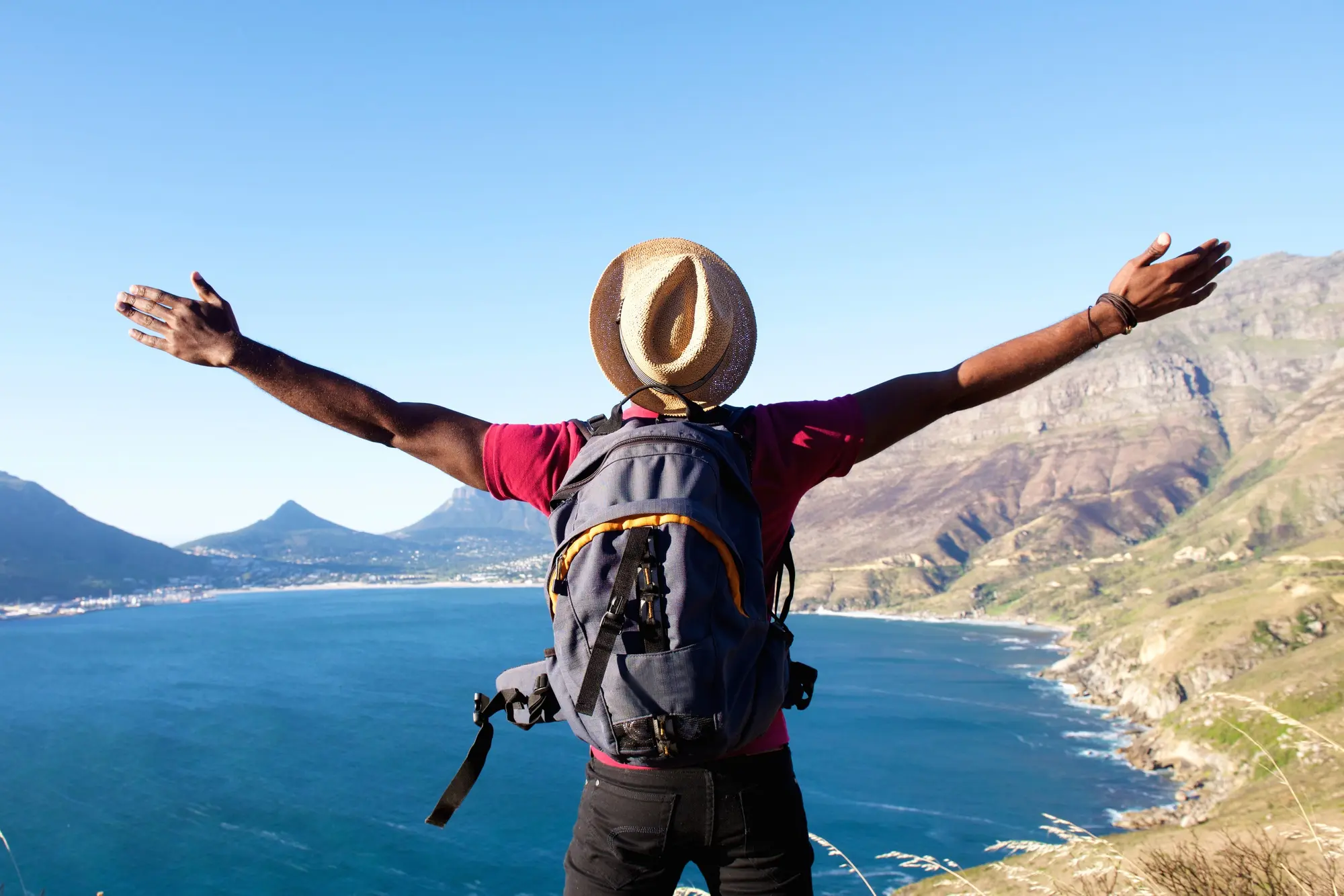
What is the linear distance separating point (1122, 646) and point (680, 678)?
127m

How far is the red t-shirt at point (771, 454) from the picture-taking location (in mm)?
2508

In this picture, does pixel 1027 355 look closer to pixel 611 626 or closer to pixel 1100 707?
pixel 611 626

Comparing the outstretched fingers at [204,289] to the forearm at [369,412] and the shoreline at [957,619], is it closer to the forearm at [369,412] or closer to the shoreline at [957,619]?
the forearm at [369,412]

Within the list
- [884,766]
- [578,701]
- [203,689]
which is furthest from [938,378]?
[203,689]

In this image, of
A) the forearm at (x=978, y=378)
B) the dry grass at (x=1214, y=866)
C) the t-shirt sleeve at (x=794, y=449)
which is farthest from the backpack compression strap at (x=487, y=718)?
the dry grass at (x=1214, y=866)

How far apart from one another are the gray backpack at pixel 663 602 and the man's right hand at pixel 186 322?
4.64 ft

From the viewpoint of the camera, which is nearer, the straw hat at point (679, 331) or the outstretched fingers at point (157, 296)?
the straw hat at point (679, 331)

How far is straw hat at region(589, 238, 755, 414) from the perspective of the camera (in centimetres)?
251

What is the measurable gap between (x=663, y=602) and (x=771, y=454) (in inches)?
26.0

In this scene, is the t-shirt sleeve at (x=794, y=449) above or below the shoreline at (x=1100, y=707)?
above

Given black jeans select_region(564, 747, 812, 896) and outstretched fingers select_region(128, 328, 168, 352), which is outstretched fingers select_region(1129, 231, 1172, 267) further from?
outstretched fingers select_region(128, 328, 168, 352)

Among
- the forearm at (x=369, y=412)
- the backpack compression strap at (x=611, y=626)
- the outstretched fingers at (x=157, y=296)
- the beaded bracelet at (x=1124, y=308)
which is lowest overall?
the backpack compression strap at (x=611, y=626)

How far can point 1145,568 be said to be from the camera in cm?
16850

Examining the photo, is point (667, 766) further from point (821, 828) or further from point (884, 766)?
point (884, 766)
